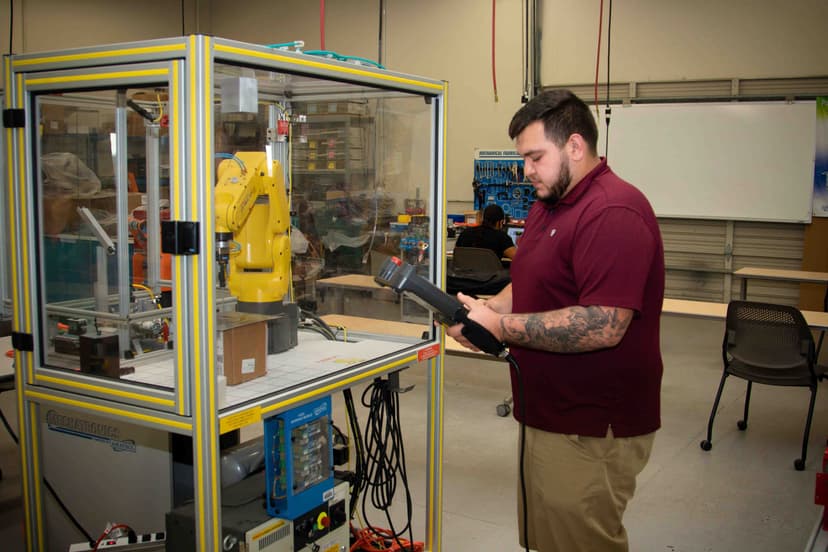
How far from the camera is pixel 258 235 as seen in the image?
2.05m

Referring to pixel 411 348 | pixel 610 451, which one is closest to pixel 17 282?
pixel 411 348

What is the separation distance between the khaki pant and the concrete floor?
1.12 meters

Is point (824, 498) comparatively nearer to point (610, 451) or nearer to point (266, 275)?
point (610, 451)

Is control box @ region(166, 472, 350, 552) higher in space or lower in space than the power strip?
higher

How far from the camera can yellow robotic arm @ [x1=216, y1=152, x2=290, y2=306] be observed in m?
1.94

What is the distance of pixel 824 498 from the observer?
7.08ft

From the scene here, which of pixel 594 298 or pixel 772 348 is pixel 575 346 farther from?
pixel 772 348

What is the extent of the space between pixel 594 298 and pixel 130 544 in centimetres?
138

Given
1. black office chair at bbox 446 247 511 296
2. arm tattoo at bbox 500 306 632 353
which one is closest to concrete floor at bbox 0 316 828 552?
black office chair at bbox 446 247 511 296

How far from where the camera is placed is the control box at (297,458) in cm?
186

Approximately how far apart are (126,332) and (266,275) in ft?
1.29

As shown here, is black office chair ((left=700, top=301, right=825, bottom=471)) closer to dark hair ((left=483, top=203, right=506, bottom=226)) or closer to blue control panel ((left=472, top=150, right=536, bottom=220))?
dark hair ((left=483, top=203, right=506, bottom=226))

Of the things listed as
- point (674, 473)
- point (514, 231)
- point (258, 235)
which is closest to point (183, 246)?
point (258, 235)

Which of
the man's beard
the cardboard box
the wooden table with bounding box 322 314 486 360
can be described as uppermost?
the man's beard
